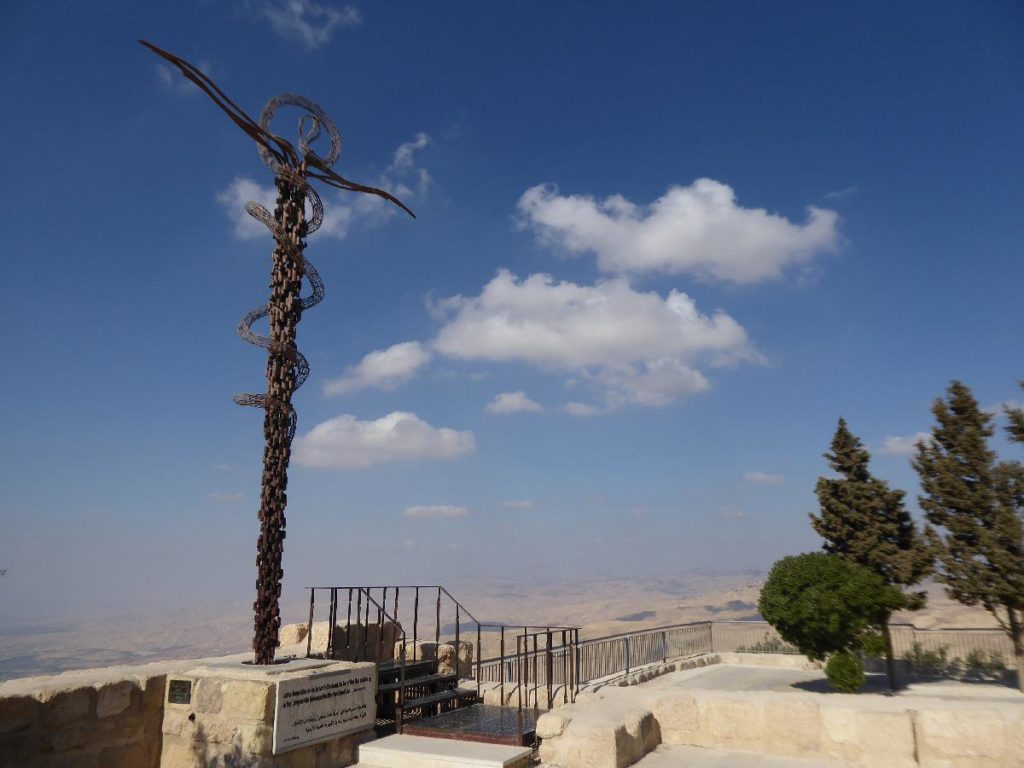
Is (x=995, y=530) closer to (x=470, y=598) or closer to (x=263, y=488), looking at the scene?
(x=263, y=488)

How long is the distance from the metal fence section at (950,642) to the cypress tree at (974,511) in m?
3.57

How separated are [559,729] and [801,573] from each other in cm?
636

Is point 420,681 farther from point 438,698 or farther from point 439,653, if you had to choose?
point 439,653

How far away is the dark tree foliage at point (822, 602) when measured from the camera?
473 inches

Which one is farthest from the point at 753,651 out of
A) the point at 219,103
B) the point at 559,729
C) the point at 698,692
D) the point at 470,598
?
A: the point at 470,598

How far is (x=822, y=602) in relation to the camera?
12.0 meters

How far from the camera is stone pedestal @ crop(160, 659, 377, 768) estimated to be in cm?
786

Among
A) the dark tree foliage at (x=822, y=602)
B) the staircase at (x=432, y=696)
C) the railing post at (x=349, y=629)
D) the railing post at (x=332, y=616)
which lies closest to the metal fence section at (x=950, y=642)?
the dark tree foliage at (x=822, y=602)

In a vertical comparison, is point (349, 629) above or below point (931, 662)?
above

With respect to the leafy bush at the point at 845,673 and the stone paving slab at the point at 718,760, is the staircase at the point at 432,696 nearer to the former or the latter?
the stone paving slab at the point at 718,760

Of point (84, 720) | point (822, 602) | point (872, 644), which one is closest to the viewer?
point (84, 720)

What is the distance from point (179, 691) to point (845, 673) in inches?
420

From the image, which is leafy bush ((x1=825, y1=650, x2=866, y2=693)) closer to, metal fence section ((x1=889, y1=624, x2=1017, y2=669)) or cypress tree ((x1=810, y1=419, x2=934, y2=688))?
cypress tree ((x1=810, y1=419, x2=934, y2=688))

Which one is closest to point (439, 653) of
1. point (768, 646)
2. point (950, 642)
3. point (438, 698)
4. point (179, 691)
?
point (438, 698)
